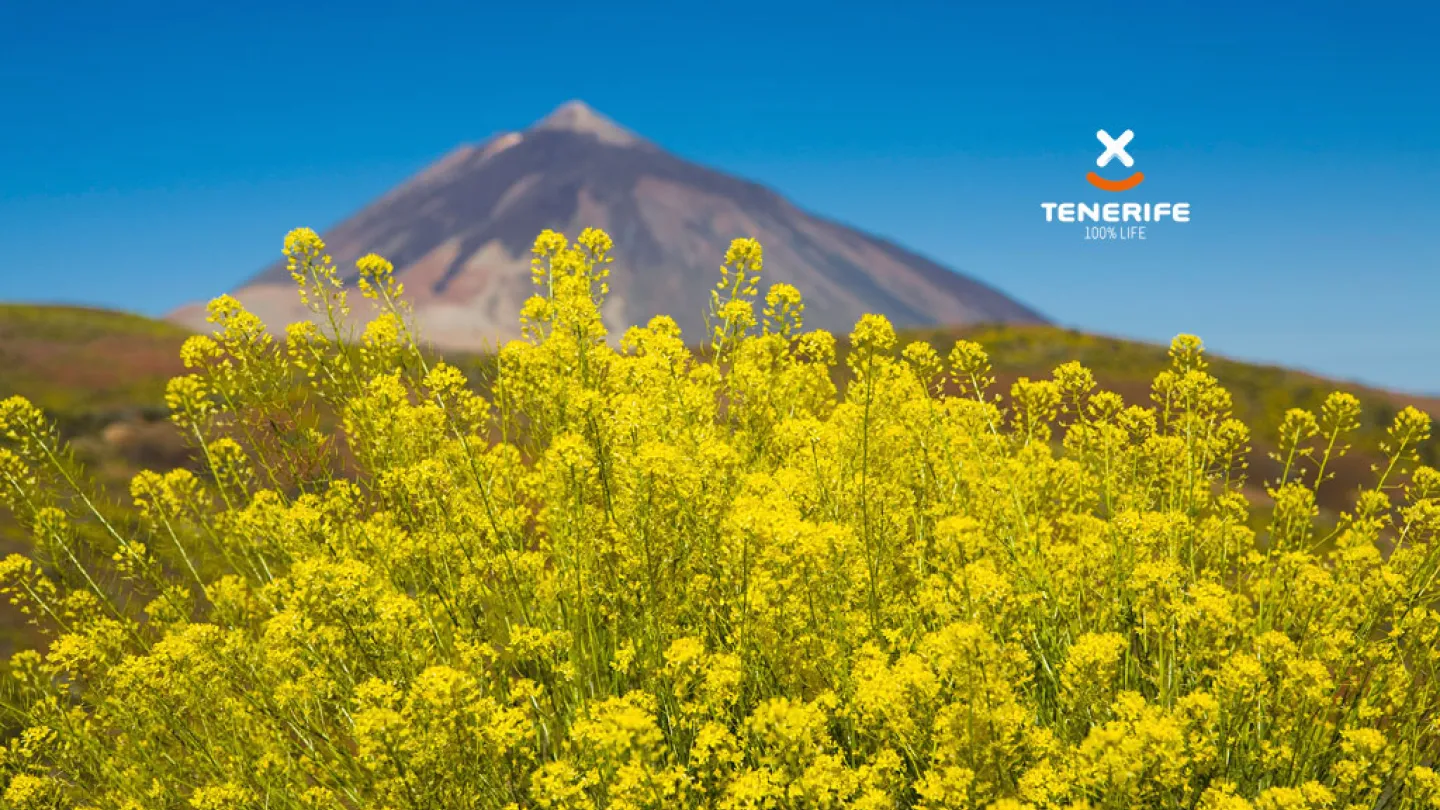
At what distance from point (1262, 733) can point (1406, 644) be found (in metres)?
1.12

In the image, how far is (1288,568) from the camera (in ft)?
19.0

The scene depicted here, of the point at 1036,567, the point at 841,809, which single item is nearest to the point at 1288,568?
the point at 1036,567

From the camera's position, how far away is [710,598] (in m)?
5.36

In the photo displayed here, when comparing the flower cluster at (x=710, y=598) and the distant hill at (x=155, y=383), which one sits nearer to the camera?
the flower cluster at (x=710, y=598)

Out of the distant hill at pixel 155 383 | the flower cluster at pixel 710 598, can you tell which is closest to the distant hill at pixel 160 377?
the distant hill at pixel 155 383

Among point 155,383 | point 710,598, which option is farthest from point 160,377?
point 710,598

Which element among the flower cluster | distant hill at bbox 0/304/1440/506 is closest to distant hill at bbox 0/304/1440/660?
distant hill at bbox 0/304/1440/506

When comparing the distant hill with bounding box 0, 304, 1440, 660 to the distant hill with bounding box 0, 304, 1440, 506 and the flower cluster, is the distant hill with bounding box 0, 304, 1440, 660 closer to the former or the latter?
the distant hill with bounding box 0, 304, 1440, 506

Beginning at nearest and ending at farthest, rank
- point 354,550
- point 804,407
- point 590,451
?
1. point 590,451
2. point 354,550
3. point 804,407

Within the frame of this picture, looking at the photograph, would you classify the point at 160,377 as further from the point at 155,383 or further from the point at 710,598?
the point at 710,598

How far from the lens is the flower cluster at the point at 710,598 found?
4.29 meters

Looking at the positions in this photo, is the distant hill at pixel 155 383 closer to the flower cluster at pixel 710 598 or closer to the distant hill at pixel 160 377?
the distant hill at pixel 160 377

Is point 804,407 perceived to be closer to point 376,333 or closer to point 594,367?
point 594,367

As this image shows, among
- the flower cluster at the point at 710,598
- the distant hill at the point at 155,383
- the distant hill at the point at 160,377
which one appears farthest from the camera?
the distant hill at the point at 160,377
